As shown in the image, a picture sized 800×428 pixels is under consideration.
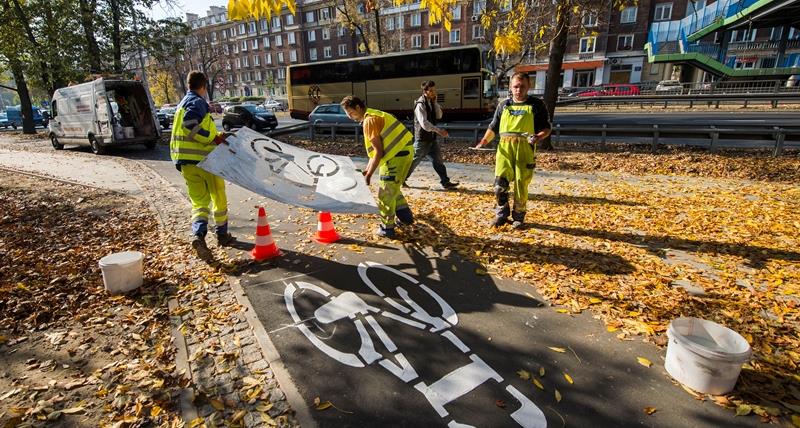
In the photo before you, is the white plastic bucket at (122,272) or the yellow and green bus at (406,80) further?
the yellow and green bus at (406,80)

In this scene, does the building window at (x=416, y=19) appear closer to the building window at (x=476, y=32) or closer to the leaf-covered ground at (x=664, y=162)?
the building window at (x=476, y=32)

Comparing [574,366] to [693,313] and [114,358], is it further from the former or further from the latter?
[114,358]

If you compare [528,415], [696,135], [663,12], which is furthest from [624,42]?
[528,415]

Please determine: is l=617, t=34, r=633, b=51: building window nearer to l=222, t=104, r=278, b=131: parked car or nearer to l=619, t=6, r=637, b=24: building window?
l=619, t=6, r=637, b=24: building window

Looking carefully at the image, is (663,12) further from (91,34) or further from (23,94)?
(23,94)

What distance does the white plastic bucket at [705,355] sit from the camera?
8.87 ft

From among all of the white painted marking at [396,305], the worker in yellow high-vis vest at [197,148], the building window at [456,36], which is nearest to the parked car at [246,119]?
the worker in yellow high-vis vest at [197,148]

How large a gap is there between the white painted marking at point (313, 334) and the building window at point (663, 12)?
51613mm

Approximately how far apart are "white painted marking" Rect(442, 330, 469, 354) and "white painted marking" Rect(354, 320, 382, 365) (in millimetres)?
614

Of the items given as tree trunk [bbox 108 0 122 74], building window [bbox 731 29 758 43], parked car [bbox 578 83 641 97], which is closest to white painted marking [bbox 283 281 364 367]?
tree trunk [bbox 108 0 122 74]

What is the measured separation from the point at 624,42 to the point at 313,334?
51.9 meters

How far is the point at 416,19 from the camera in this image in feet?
179

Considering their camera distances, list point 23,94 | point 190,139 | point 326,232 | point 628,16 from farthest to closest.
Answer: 1. point 628,16
2. point 23,94
3. point 326,232
4. point 190,139

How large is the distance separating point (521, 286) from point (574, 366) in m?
1.35
